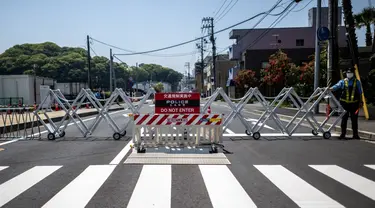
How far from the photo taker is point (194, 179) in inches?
205

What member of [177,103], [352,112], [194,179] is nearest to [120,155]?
[177,103]

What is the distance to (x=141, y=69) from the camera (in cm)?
13625

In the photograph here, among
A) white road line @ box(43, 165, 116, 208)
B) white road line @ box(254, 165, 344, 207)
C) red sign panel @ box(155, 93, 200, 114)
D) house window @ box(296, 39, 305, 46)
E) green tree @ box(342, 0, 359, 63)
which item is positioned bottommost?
white road line @ box(254, 165, 344, 207)

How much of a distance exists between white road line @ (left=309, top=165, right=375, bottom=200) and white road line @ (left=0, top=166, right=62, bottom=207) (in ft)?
17.3

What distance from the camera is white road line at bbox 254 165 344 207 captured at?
4105mm

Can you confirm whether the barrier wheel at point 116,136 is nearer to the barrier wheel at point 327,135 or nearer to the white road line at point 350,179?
the white road line at point 350,179

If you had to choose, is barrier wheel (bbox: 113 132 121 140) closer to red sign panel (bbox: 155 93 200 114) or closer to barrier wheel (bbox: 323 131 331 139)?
red sign panel (bbox: 155 93 200 114)

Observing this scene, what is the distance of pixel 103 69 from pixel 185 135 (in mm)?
75883

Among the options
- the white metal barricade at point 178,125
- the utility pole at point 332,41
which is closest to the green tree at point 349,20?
the utility pole at point 332,41

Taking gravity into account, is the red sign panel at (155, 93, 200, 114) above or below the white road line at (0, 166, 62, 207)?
above

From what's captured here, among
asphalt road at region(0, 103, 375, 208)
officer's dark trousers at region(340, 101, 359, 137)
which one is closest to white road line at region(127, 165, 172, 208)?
asphalt road at region(0, 103, 375, 208)

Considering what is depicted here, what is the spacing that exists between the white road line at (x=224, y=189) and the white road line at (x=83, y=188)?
1.82 metres

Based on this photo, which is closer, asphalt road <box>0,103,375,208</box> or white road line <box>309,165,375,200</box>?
asphalt road <box>0,103,375,208</box>

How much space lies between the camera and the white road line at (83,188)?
413 cm
